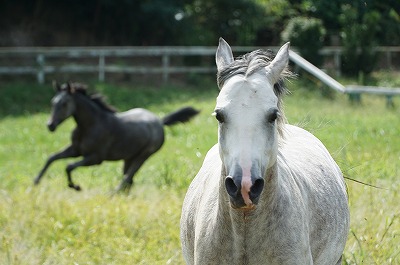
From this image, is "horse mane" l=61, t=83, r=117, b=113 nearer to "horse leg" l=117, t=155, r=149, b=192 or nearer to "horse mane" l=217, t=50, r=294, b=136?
"horse leg" l=117, t=155, r=149, b=192

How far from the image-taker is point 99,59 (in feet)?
98.0

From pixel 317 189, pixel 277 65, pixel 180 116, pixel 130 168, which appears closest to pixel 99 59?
pixel 180 116

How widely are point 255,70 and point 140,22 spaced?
27.0 m

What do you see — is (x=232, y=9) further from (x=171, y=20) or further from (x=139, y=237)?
(x=139, y=237)

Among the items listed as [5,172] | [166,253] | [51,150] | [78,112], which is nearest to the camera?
[166,253]

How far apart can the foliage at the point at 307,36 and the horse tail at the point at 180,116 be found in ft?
37.1

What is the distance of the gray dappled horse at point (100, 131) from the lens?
14.2 meters

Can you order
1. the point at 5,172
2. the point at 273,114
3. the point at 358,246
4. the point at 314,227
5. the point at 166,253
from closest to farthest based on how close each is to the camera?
1. the point at 273,114
2. the point at 314,227
3. the point at 358,246
4. the point at 166,253
5. the point at 5,172

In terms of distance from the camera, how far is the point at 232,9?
100 ft

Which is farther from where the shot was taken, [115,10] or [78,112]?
[115,10]

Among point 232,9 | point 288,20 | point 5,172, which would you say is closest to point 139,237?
point 5,172

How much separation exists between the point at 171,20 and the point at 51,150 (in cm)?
1202

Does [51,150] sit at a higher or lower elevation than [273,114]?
lower

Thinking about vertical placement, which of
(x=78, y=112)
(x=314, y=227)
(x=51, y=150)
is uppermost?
(x=314, y=227)
